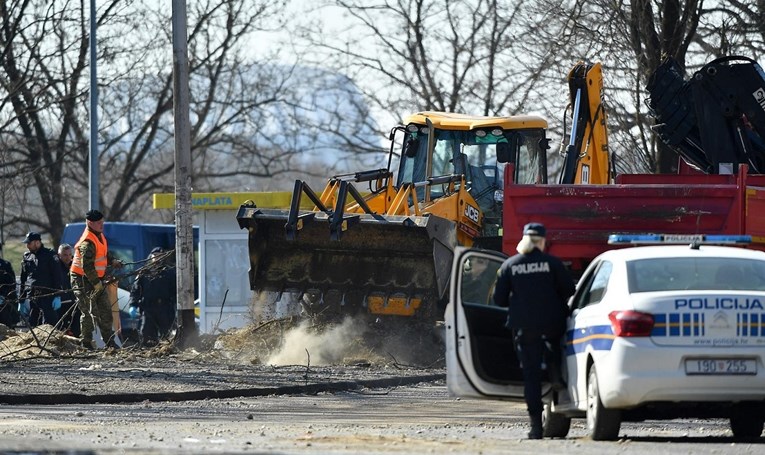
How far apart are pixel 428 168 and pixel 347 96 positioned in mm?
23844

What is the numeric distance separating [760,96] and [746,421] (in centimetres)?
905

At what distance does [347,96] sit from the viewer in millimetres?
44094

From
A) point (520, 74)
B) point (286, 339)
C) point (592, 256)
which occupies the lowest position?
point (286, 339)

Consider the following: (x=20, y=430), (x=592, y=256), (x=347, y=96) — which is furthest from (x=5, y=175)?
(x=20, y=430)

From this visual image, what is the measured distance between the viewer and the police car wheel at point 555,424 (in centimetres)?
1188

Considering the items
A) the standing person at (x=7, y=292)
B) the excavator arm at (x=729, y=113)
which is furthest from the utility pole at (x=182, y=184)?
the excavator arm at (x=729, y=113)

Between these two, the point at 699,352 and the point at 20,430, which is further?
the point at 20,430

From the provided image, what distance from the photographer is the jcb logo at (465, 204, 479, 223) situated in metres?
19.8

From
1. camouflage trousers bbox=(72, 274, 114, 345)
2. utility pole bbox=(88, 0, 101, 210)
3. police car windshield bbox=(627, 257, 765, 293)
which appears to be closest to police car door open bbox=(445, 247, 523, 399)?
police car windshield bbox=(627, 257, 765, 293)

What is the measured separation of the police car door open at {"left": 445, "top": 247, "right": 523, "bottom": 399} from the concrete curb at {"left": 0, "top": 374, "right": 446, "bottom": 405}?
4.12 meters

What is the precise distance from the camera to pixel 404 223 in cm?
1841

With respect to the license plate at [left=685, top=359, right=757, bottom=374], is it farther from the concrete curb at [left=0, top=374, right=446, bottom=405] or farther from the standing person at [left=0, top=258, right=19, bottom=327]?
the standing person at [left=0, top=258, right=19, bottom=327]

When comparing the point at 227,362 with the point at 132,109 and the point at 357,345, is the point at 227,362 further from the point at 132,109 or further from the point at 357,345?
the point at 132,109

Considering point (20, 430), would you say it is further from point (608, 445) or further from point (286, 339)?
point (286, 339)
